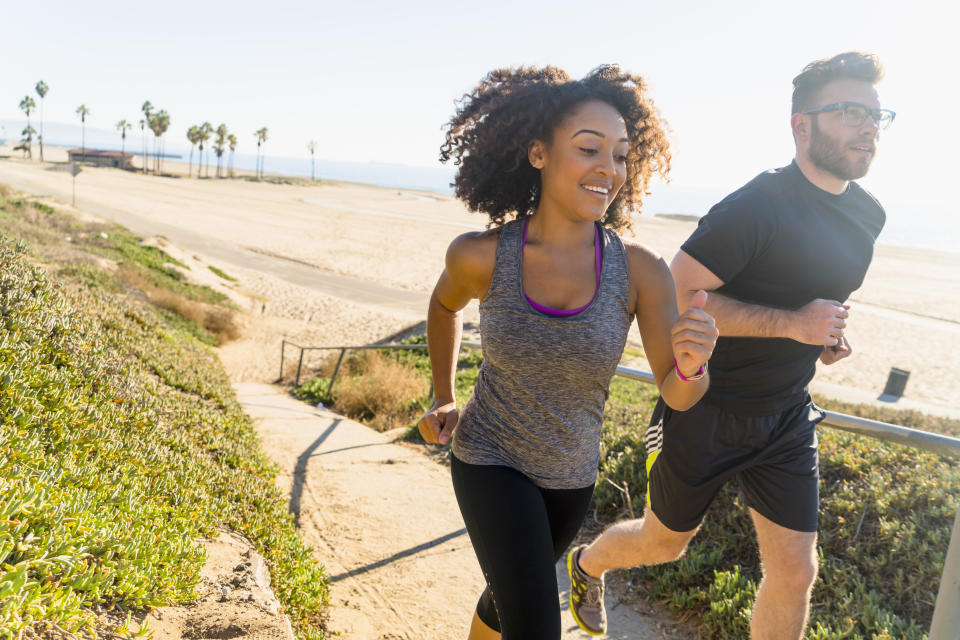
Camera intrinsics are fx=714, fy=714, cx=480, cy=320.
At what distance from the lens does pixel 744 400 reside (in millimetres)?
2881

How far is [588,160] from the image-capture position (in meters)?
2.54

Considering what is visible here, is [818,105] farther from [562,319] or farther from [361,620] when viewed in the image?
[361,620]

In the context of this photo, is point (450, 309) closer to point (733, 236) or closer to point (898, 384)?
point (733, 236)

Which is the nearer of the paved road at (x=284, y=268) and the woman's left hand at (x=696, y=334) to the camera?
the woman's left hand at (x=696, y=334)

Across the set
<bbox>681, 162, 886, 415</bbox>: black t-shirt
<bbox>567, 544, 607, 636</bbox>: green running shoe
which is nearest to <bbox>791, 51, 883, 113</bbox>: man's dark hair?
<bbox>681, 162, 886, 415</bbox>: black t-shirt

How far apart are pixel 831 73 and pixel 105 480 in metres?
3.26

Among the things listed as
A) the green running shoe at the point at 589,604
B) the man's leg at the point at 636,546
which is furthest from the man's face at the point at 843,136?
the green running shoe at the point at 589,604

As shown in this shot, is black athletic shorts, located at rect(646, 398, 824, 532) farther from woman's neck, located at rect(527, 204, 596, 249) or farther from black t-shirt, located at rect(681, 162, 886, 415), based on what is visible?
woman's neck, located at rect(527, 204, 596, 249)

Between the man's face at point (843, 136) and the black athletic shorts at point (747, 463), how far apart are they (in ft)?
3.25

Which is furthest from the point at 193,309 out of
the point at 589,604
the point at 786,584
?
the point at 786,584

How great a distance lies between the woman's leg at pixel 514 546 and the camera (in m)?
2.15

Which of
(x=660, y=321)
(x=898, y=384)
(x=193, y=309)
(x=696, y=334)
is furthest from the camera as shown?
(x=193, y=309)

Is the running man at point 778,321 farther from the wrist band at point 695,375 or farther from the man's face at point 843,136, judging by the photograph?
the wrist band at point 695,375

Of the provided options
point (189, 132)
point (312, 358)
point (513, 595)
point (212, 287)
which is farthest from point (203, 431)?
point (189, 132)
